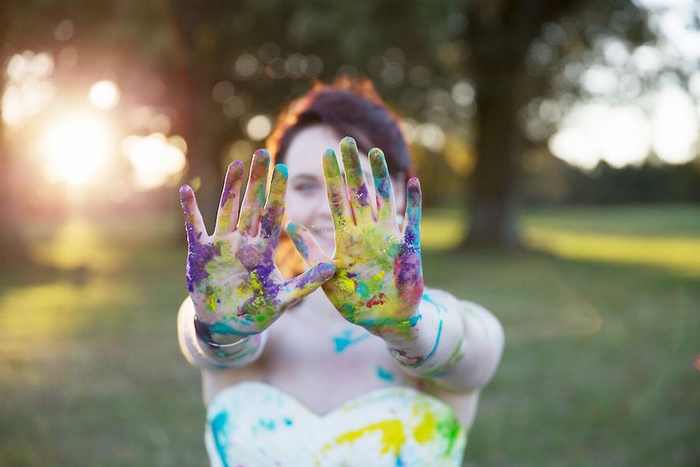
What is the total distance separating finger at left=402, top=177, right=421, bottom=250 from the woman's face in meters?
0.26

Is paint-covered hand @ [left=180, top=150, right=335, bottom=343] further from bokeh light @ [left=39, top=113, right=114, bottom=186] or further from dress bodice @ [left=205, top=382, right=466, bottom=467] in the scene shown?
bokeh light @ [left=39, top=113, right=114, bottom=186]

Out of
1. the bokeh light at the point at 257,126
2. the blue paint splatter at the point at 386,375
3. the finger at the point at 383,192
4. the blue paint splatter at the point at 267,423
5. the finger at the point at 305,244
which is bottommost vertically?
the bokeh light at the point at 257,126

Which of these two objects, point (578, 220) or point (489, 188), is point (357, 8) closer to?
point (489, 188)

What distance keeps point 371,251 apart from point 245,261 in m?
0.22

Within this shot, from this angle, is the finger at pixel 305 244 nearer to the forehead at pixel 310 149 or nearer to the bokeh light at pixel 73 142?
Answer: the forehead at pixel 310 149

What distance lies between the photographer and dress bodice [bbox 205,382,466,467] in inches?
59.2

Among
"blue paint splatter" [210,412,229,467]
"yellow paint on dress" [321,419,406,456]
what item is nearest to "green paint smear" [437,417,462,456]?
"yellow paint on dress" [321,419,406,456]

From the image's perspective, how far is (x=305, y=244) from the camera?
133 cm

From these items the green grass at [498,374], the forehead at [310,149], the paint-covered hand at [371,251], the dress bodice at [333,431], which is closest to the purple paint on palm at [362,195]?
the paint-covered hand at [371,251]

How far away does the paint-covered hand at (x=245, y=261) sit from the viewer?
4.14 ft

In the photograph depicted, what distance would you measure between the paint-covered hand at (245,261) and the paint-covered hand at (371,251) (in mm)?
51

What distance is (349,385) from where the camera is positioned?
1623mm

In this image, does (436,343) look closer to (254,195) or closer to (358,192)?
(358,192)

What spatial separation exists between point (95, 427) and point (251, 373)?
3.33 m
